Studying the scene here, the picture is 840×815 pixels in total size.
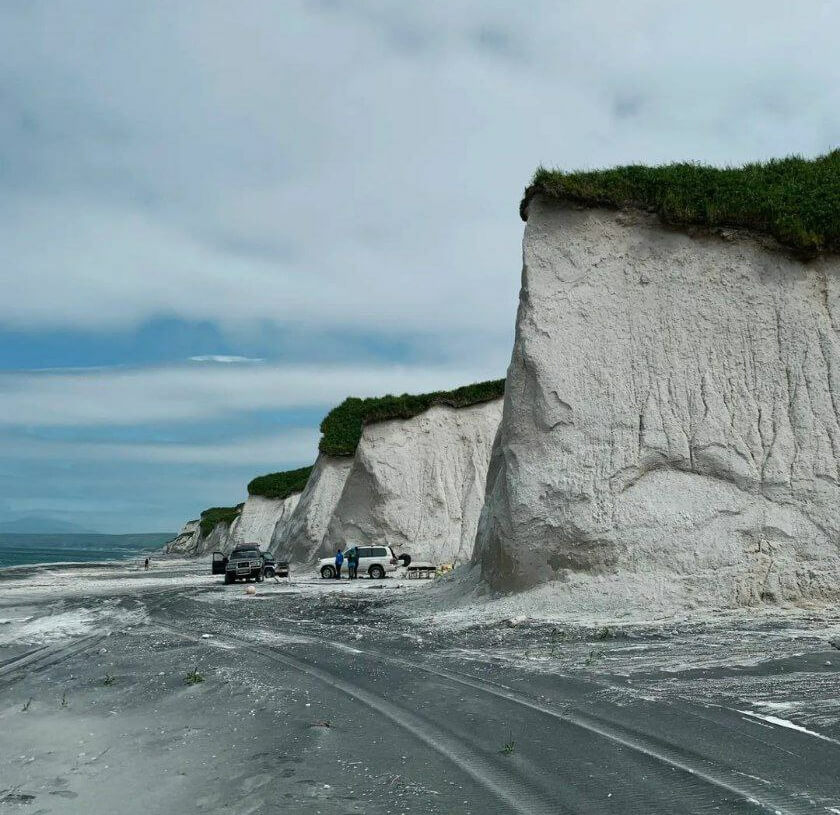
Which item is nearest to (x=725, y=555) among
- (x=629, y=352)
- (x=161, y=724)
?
(x=629, y=352)

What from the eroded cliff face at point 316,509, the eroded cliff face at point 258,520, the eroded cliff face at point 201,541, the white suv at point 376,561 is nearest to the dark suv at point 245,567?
the white suv at point 376,561

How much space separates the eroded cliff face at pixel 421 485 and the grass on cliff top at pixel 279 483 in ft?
95.3

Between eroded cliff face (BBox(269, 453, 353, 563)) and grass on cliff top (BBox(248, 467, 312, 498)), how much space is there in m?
20.4

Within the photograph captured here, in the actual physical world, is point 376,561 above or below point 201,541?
below

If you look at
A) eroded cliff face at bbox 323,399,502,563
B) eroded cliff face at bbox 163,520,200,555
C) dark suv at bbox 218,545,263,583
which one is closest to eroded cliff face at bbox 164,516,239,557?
eroded cliff face at bbox 163,520,200,555

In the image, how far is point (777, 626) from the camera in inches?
527

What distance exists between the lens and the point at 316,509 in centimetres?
4697

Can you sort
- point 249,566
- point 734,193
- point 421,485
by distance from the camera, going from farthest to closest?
point 421,485 → point 249,566 → point 734,193

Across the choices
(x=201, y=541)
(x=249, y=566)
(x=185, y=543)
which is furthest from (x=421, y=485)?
(x=185, y=543)

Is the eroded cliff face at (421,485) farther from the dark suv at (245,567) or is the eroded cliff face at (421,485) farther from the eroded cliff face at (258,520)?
the eroded cliff face at (258,520)

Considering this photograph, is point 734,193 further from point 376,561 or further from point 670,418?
point 376,561

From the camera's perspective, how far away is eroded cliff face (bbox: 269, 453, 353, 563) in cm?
4622

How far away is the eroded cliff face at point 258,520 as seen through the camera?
71062mm

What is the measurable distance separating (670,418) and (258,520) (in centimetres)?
5955
